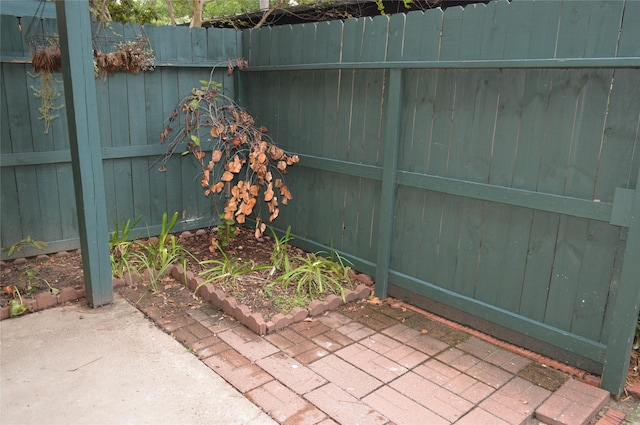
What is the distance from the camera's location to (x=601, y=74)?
2.57 metres

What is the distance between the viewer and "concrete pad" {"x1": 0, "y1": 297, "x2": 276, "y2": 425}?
237 cm

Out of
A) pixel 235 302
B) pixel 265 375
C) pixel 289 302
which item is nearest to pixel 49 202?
pixel 235 302

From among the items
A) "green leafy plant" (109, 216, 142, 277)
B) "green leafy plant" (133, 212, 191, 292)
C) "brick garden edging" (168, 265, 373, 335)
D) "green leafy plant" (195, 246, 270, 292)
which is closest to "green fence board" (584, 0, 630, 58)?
"brick garden edging" (168, 265, 373, 335)

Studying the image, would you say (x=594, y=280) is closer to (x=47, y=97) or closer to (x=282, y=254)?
(x=282, y=254)

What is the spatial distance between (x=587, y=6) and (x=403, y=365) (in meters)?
2.23

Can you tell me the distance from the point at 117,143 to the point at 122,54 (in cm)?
79

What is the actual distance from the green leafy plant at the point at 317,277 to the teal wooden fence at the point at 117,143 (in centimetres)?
165

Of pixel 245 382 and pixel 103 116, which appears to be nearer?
pixel 245 382

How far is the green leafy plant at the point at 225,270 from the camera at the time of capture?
12.6 feet

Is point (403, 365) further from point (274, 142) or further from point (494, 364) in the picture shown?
point (274, 142)

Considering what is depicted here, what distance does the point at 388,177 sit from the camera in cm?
361

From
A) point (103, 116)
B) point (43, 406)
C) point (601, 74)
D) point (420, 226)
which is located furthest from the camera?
point (103, 116)

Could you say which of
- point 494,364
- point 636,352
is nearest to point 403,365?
point 494,364

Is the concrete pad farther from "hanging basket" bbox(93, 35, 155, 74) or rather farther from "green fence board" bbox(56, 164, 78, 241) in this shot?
"hanging basket" bbox(93, 35, 155, 74)
